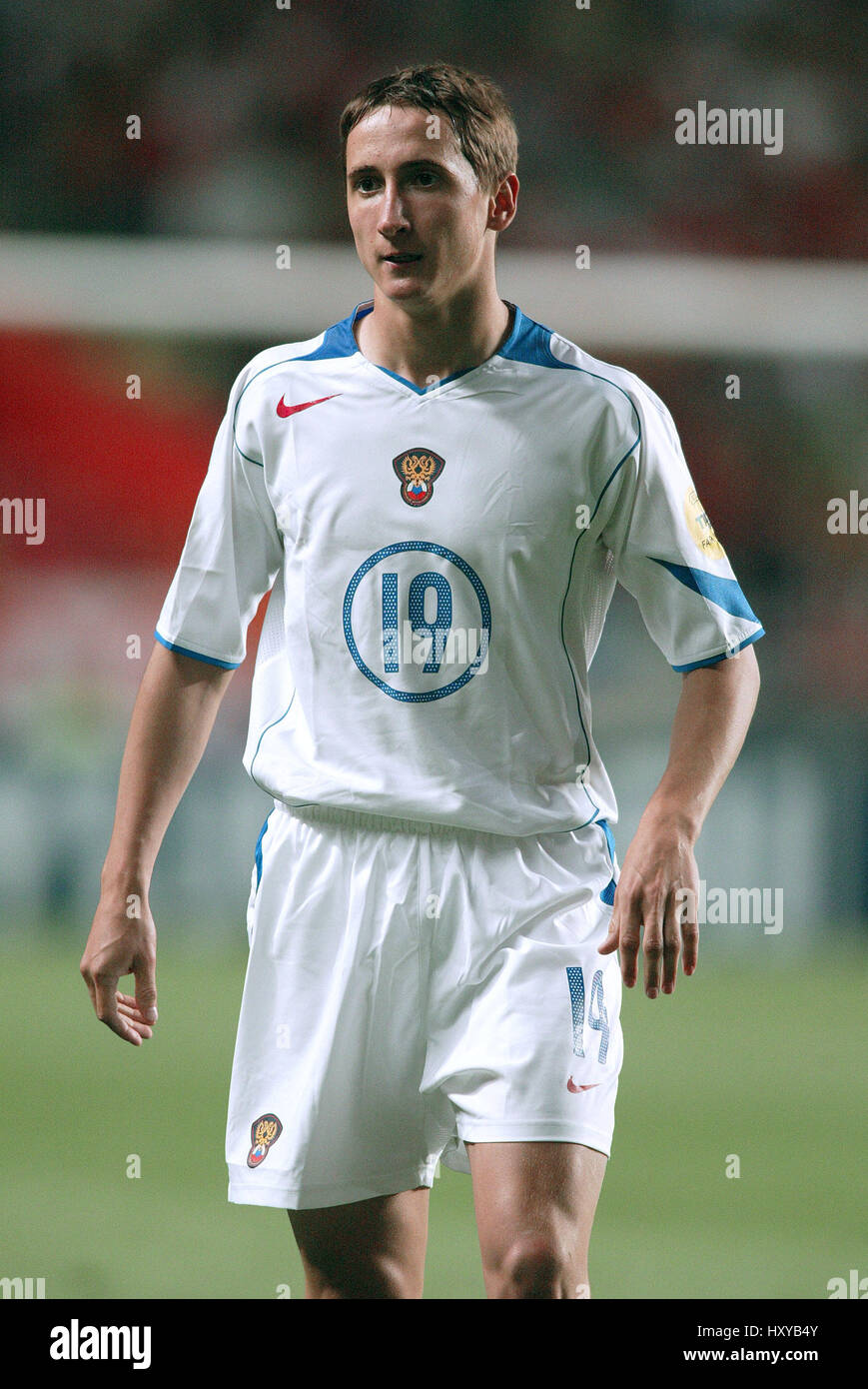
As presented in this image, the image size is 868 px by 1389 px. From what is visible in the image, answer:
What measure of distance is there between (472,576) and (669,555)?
258mm

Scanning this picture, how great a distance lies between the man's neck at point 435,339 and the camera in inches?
79.5

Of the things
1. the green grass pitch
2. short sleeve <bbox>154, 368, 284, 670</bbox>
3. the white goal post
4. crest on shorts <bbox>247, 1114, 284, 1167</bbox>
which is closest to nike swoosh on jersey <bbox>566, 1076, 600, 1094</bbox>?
crest on shorts <bbox>247, 1114, 284, 1167</bbox>

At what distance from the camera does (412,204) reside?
6.34ft

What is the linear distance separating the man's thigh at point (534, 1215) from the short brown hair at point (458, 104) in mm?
1245

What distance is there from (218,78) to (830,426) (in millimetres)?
4069

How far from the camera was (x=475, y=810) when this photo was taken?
194cm

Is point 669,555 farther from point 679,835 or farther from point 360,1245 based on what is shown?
point 360,1245

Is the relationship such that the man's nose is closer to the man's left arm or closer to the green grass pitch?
the man's left arm

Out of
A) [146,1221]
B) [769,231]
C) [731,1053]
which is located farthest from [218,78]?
[146,1221]

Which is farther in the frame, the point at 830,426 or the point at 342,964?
the point at 830,426

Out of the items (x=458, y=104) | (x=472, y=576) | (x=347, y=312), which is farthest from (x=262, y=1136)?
(x=347, y=312)

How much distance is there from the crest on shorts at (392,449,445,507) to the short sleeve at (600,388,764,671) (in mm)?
225

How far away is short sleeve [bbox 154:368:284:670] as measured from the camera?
2.06 metres

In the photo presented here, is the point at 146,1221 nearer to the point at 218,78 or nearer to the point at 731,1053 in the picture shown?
the point at 731,1053
